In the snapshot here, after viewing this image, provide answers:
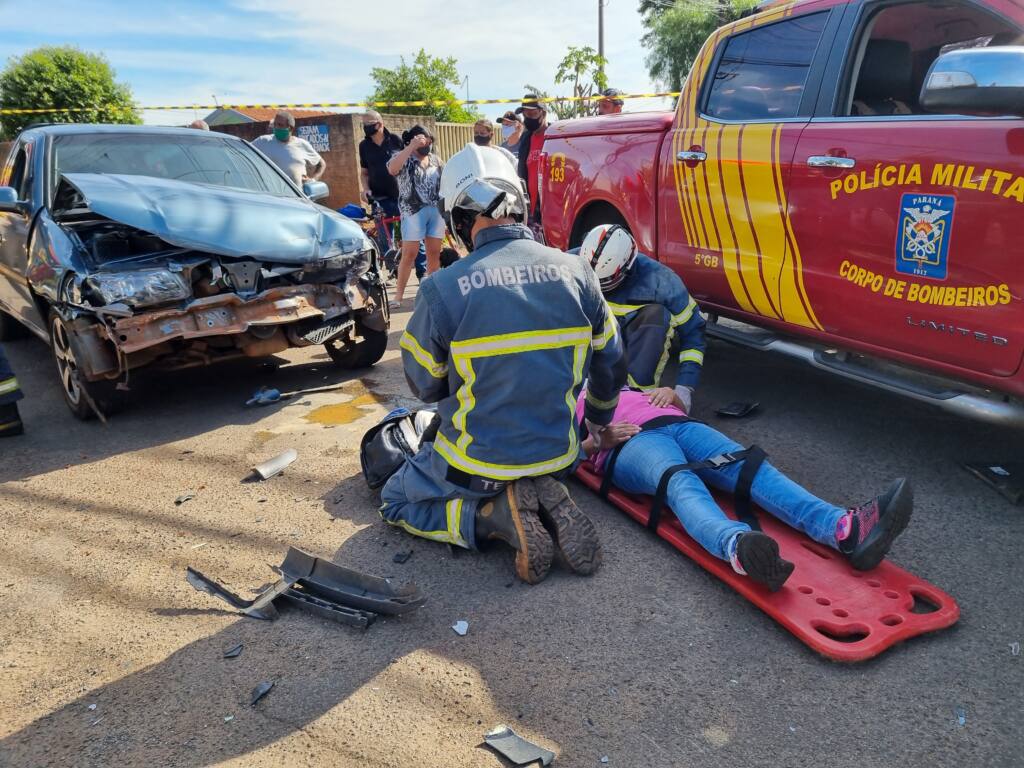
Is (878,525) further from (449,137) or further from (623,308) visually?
(449,137)

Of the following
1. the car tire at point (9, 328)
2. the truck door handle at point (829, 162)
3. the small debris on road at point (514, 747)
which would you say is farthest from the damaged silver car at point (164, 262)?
the small debris on road at point (514, 747)

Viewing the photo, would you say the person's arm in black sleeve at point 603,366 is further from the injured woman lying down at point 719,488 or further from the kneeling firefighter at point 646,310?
the kneeling firefighter at point 646,310

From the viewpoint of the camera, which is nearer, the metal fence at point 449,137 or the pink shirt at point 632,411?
the pink shirt at point 632,411

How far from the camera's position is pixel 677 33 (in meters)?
41.5

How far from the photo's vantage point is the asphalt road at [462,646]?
196 centimetres

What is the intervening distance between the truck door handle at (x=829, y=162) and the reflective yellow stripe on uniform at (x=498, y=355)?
1506 mm

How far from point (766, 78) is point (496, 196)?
2176 millimetres

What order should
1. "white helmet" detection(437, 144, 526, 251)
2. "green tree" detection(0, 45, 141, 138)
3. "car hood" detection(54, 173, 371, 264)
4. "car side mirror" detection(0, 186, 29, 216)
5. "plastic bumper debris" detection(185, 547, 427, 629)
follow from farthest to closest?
"green tree" detection(0, 45, 141, 138)
"car side mirror" detection(0, 186, 29, 216)
"car hood" detection(54, 173, 371, 264)
"white helmet" detection(437, 144, 526, 251)
"plastic bumper debris" detection(185, 547, 427, 629)

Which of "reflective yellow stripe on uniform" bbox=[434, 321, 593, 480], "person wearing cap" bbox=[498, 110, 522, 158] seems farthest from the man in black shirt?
"reflective yellow stripe on uniform" bbox=[434, 321, 593, 480]

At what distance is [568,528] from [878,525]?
1.04m

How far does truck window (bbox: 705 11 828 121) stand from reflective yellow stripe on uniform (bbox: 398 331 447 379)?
235cm

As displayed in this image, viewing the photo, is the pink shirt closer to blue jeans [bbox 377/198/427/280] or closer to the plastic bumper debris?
the plastic bumper debris

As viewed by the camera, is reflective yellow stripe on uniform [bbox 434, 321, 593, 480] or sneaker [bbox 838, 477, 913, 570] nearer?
sneaker [bbox 838, 477, 913, 570]

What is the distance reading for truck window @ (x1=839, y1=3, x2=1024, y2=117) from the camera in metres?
3.42
